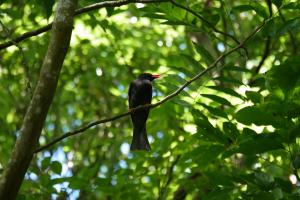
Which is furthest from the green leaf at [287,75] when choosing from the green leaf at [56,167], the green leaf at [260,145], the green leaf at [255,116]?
the green leaf at [56,167]

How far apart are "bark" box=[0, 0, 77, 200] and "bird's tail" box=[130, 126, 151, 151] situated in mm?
2421

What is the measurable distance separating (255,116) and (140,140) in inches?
78.2

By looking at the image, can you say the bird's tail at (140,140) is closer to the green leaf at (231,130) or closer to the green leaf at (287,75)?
the green leaf at (231,130)

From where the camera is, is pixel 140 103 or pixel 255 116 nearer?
pixel 255 116

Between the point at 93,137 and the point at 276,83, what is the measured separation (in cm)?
479

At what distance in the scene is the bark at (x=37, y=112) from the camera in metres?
2.10

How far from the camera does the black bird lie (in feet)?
15.7

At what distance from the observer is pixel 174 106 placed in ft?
16.5

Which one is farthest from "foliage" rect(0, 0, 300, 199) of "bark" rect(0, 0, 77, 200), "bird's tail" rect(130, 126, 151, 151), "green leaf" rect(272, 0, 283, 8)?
"bark" rect(0, 0, 77, 200)

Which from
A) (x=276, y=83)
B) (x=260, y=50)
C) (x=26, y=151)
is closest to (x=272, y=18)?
(x=276, y=83)

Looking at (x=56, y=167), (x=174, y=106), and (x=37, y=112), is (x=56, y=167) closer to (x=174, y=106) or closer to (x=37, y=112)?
(x=174, y=106)

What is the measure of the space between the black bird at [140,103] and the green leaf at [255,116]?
1848mm

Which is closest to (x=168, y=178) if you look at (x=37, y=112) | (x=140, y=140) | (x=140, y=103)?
(x=140, y=140)

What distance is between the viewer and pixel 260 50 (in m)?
7.84
